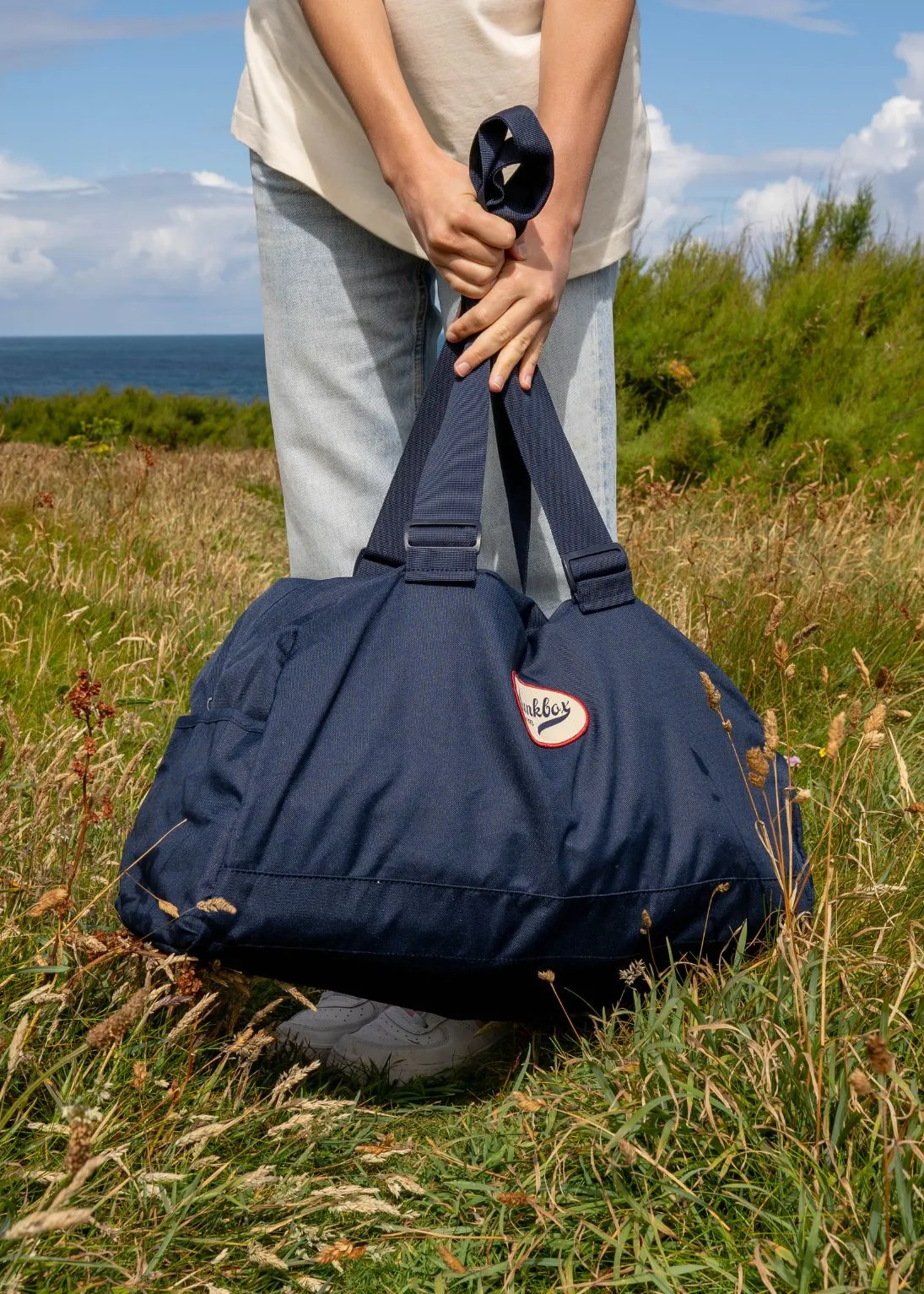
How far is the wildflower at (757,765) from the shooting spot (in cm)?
144

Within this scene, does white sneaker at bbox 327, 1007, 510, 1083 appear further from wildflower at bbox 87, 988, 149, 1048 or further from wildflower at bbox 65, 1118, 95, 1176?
wildflower at bbox 65, 1118, 95, 1176

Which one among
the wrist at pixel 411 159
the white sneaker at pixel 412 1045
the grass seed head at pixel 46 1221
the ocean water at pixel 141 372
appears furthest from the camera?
the ocean water at pixel 141 372

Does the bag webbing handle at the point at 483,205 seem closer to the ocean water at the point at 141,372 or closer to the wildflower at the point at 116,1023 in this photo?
the wildflower at the point at 116,1023

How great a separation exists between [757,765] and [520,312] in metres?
0.86

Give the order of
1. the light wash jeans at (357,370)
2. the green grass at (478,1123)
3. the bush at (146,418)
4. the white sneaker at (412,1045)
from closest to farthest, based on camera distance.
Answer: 1. the green grass at (478,1123)
2. the white sneaker at (412,1045)
3. the light wash jeans at (357,370)
4. the bush at (146,418)

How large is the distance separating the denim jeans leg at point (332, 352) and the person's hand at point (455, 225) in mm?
251

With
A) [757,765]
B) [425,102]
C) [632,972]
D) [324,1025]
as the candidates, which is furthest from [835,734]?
[425,102]

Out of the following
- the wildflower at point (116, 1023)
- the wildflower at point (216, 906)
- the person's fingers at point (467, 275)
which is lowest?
the wildflower at point (116, 1023)

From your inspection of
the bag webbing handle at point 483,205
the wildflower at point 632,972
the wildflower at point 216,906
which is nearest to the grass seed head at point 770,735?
the wildflower at point 632,972

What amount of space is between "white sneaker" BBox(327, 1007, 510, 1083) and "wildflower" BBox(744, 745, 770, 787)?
76cm

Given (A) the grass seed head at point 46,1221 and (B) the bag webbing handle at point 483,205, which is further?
(B) the bag webbing handle at point 483,205

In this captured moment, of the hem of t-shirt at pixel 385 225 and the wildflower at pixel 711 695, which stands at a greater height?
the hem of t-shirt at pixel 385 225

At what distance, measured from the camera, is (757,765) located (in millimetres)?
1453

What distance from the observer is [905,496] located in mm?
6352
